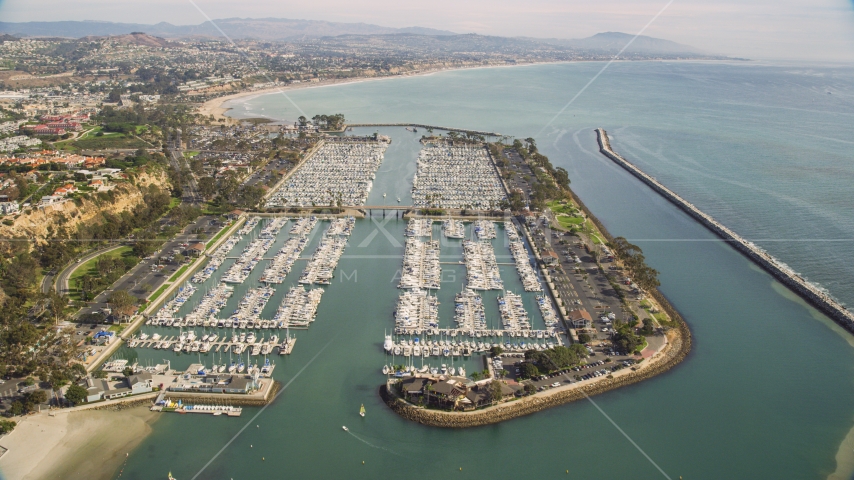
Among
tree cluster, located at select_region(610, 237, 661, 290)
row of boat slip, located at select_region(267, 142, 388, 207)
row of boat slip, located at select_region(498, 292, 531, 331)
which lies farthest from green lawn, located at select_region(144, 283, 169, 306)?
tree cluster, located at select_region(610, 237, 661, 290)

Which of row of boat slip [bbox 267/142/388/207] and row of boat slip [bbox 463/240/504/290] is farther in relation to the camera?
row of boat slip [bbox 267/142/388/207]

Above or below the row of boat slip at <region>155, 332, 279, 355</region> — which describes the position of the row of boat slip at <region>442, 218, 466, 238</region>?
above

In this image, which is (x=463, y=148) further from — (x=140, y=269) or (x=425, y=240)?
(x=140, y=269)

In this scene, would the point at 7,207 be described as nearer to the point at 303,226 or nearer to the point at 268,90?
the point at 303,226

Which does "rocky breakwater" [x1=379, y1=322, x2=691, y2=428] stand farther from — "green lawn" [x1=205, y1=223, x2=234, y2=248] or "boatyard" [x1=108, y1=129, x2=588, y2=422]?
"green lawn" [x1=205, y1=223, x2=234, y2=248]

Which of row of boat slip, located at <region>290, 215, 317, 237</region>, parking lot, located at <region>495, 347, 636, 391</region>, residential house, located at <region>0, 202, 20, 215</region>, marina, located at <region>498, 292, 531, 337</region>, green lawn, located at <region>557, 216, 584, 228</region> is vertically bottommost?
parking lot, located at <region>495, 347, 636, 391</region>

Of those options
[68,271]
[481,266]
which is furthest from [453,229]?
[68,271]

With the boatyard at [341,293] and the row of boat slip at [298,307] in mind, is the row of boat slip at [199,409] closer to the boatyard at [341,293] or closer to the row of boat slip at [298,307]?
the boatyard at [341,293]

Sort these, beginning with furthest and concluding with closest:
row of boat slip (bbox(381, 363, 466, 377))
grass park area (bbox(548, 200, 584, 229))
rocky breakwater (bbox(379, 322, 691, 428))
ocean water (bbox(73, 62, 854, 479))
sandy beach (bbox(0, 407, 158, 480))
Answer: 1. grass park area (bbox(548, 200, 584, 229))
2. row of boat slip (bbox(381, 363, 466, 377))
3. rocky breakwater (bbox(379, 322, 691, 428))
4. ocean water (bbox(73, 62, 854, 479))
5. sandy beach (bbox(0, 407, 158, 480))
